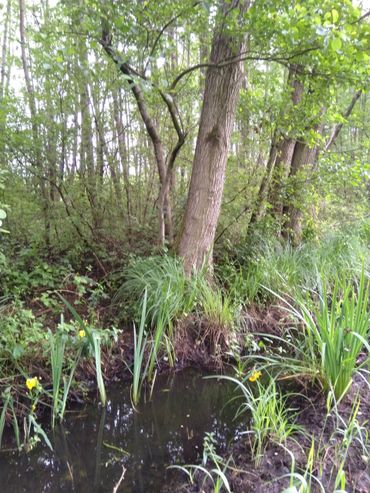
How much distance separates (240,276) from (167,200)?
1334 millimetres

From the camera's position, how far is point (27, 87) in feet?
15.0

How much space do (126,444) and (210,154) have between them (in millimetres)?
2790

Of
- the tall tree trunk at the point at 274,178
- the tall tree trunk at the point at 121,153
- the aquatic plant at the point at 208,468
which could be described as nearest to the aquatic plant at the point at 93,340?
the aquatic plant at the point at 208,468

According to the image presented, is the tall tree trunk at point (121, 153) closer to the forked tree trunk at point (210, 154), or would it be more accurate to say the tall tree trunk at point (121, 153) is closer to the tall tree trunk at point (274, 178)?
the forked tree trunk at point (210, 154)

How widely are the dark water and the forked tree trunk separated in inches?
59.2

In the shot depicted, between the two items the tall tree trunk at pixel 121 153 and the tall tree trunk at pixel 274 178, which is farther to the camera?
the tall tree trunk at pixel 274 178

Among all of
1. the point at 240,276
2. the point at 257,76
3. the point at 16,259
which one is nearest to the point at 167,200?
the point at 240,276

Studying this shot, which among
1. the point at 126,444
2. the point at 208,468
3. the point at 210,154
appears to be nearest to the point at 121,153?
the point at 210,154

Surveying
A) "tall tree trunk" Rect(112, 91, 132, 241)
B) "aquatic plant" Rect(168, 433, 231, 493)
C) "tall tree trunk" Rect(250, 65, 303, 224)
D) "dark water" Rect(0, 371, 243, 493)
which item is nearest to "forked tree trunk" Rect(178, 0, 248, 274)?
"tall tree trunk" Rect(112, 91, 132, 241)

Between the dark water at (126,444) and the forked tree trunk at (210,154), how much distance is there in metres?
1.50

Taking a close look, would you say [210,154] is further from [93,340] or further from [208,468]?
[208,468]

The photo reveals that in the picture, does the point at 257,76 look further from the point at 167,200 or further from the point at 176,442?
the point at 176,442

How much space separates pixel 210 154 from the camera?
143 inches

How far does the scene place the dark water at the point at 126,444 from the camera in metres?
1.82
